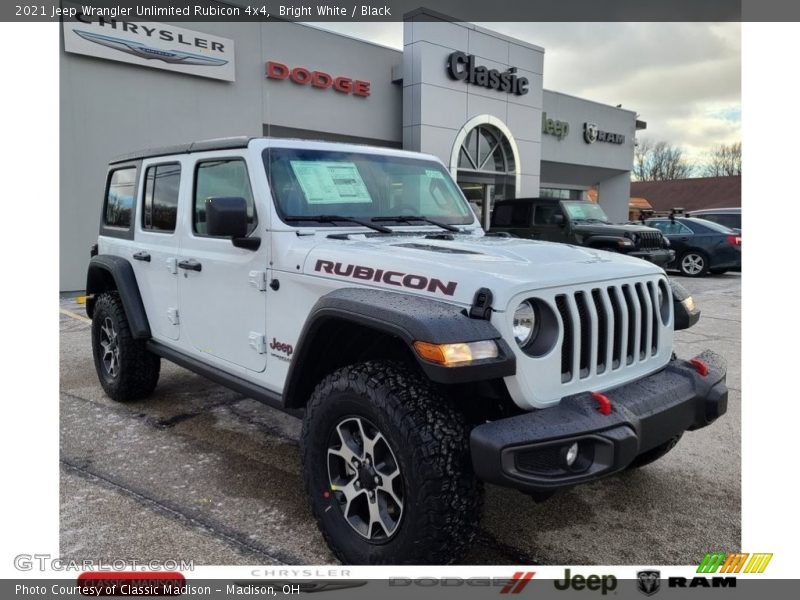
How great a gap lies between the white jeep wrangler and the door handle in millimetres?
18

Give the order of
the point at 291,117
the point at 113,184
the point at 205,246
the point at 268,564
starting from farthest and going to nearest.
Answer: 1. the point at 291,117
2. the point at 113,184
3. the point at 205,246
4. the point at 268,564

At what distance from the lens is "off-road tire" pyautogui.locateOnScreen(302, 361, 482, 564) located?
7.38 feet

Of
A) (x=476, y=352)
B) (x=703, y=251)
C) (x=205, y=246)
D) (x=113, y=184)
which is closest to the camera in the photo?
(x=476, y=352)

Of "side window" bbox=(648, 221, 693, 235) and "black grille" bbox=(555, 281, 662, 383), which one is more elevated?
"side window" bbox=(648, 221, 693, 235)

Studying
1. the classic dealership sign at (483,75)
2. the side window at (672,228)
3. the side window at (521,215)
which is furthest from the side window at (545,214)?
the classic dealership sign at (483,75)

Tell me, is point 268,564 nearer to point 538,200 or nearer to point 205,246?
point 205,246

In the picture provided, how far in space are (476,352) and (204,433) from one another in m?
2.72

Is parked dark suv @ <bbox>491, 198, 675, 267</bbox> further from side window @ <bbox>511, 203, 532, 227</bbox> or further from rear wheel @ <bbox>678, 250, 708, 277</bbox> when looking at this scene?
rear wheel @ <bbox>678, 250, 708, 277</bbox>

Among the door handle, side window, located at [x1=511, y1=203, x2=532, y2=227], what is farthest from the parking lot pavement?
side window, located at [x1=511, y1=203, x2=532, y2=227]

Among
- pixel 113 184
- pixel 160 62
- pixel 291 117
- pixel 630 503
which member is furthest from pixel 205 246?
pixel 291 117

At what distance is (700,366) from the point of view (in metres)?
2.97

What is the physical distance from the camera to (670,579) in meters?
2.39

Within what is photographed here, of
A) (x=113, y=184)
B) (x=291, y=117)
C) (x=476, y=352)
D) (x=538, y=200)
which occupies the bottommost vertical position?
(x=476, y=352)

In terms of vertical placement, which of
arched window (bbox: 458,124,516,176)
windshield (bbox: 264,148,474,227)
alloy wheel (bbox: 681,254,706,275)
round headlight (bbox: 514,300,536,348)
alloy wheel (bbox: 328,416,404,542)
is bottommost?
alloy wheel (bbox: 328,416,404,542)
